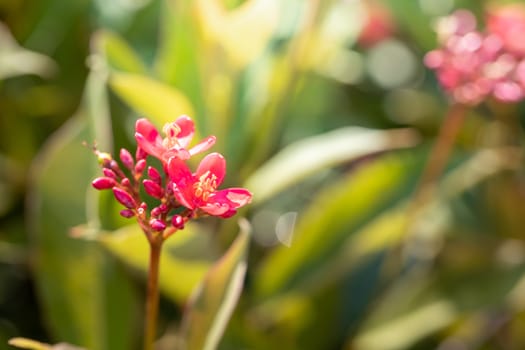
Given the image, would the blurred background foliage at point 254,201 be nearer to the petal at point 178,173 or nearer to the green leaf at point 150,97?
the green leaf at point 150,97

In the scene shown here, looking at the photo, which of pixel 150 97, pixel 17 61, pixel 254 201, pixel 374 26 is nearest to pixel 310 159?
pixel 254 201

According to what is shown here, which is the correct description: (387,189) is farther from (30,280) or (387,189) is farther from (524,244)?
(30,280)

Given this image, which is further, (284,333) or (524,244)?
(524,244)

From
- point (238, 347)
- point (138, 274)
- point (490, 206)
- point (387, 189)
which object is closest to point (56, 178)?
point (138, 274)

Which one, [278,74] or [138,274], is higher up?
[278,74]

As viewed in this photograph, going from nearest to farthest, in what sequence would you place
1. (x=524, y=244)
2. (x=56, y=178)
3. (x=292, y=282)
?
(x=56, y=178) → (x=292, y=282) → (x=524, y=244)

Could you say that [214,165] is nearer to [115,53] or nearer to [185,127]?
[185,127]

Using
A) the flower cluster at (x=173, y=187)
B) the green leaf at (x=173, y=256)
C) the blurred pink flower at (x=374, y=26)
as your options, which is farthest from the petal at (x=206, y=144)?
the blurred pink flower at (x=374, y=26)
